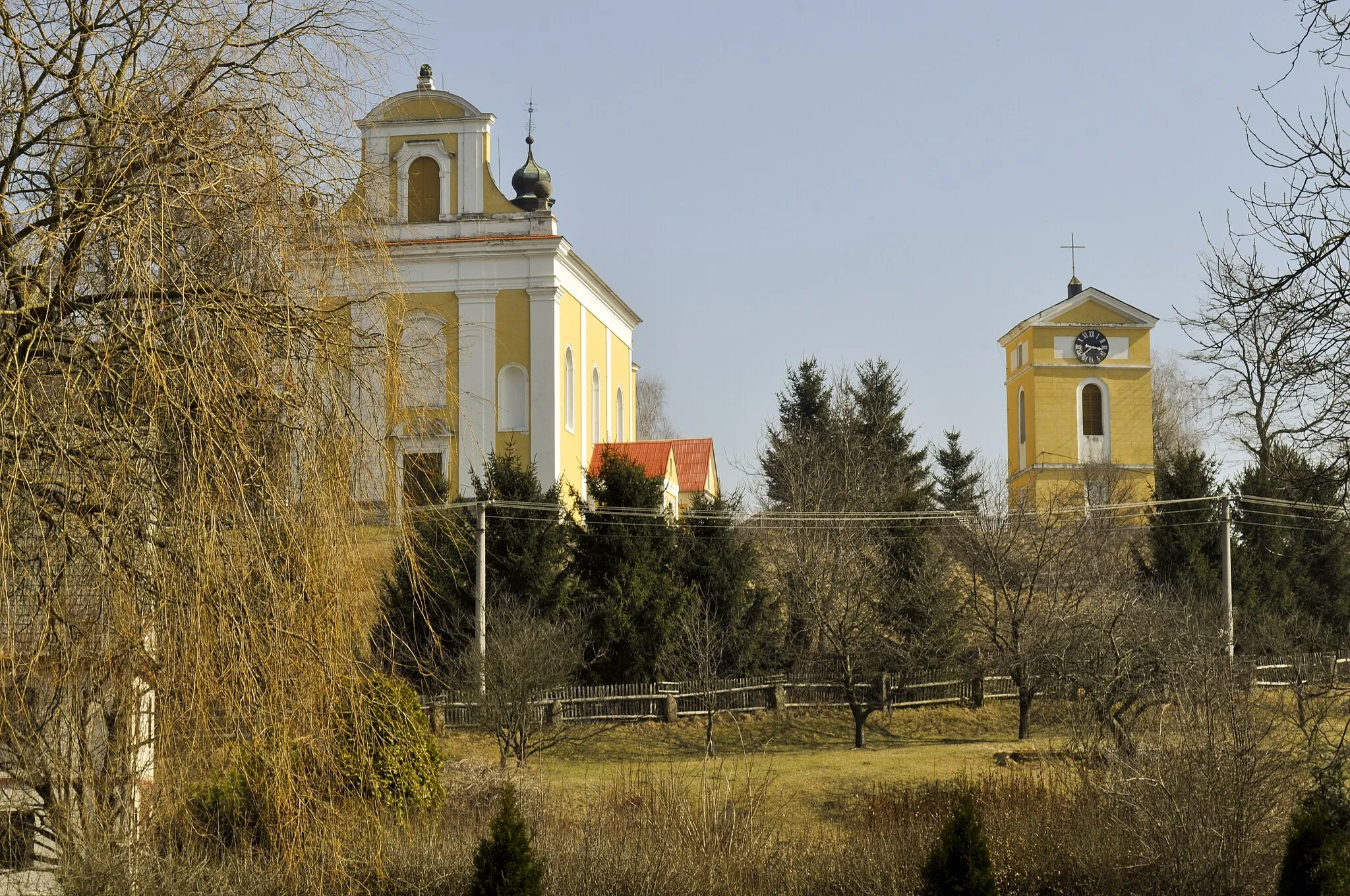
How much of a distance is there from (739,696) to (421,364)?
23.5 m

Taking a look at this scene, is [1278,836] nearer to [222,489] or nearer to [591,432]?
[222,489]

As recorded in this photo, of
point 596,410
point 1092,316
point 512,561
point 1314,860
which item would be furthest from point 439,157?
point 1314,860

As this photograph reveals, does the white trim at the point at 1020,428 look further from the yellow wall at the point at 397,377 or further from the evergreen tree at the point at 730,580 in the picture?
the yellow wall at the point at 397,377

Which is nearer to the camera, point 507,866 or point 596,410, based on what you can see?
point 507,866

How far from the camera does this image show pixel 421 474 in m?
9.32

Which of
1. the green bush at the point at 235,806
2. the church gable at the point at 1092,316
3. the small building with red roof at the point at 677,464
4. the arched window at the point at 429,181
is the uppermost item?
the arched window at the point at 429,181

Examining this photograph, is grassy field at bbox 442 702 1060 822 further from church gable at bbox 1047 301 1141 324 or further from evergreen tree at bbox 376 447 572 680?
church gable at bbox 1047 301 1141 324

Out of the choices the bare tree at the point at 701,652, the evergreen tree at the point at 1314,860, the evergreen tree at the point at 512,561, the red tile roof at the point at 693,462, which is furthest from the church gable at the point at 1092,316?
the evergreen tree at the point at 1314,860

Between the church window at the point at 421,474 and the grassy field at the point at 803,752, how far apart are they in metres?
9.04

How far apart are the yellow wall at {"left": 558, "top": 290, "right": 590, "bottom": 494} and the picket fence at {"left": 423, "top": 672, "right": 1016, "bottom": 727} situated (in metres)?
6.88

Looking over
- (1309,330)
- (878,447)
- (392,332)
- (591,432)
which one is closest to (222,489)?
(392,332)

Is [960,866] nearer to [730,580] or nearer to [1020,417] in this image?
[730,580]

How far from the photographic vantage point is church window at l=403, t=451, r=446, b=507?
27.7 feet

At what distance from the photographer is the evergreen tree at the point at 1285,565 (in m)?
36.1
